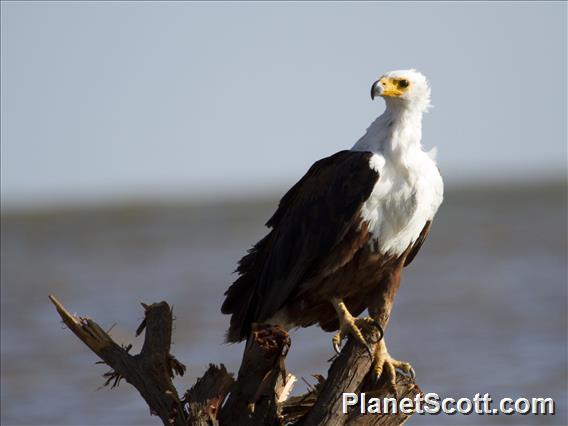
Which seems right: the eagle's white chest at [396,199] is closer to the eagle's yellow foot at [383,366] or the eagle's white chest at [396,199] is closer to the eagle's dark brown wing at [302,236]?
the eagle's dark brown wing at [302,236]

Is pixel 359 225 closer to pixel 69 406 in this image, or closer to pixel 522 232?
pixel 69 406

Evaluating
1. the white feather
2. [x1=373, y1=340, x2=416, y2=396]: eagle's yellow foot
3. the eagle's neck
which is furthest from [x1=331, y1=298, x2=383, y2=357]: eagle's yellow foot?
the eagle's neck

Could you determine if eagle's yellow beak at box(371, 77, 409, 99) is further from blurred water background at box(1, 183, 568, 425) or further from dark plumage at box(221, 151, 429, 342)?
blurred water background at box(1, 183, 568, 425)

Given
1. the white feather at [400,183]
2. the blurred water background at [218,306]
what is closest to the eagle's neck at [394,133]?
the white feather at [400,183]

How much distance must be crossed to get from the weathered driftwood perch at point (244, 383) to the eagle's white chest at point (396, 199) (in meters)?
0.68

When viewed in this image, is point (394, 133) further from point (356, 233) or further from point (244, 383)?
point (244, 383)

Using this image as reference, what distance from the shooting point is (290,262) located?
305 inches

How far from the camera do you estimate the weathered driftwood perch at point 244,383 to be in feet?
23.2

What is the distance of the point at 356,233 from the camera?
7.55m

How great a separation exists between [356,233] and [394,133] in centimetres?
64

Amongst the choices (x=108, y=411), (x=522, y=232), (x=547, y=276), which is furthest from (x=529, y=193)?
(x=108, y=411)

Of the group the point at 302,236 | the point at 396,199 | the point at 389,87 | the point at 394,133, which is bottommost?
the point at 302,236

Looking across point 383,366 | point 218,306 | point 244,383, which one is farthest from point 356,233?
point 218,306

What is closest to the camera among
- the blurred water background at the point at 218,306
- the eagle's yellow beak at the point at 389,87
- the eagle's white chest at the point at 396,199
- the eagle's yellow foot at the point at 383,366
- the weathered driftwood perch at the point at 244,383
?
the weathered driftwood perch at the point at 244,383
